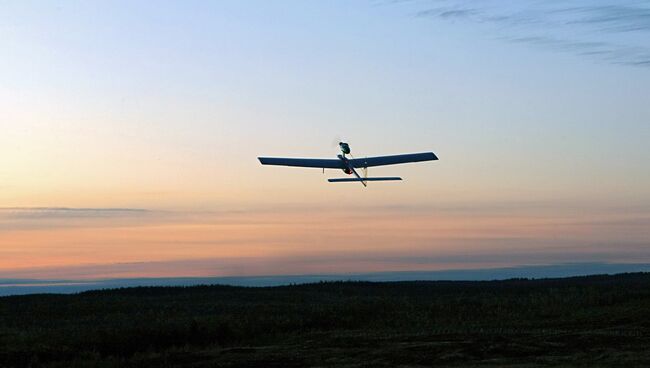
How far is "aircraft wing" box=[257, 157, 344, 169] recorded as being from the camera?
80.0 m

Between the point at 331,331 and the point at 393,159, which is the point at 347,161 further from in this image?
the point at 331,331

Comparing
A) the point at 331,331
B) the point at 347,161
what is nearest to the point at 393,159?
the point at 347,161

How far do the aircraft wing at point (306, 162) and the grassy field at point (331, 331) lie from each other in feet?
46.1

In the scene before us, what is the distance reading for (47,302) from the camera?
67438 millimetres

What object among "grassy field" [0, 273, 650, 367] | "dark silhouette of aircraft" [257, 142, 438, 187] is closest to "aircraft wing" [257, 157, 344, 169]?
"dark silhouette of aircraft" [257, 142, 438, 187]

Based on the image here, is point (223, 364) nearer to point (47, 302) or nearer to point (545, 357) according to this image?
point (545, 357)

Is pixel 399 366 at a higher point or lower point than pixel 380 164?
lower

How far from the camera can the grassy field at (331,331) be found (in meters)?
38.9

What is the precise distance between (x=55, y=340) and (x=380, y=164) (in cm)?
4375

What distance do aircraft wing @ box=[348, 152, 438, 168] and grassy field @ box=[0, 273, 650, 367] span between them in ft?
51.5

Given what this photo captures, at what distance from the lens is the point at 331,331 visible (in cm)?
4984

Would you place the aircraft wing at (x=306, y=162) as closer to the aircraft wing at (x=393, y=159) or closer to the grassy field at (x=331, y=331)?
the aircraft wing at (x=393, y=159)

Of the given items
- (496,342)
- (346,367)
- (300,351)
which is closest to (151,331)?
(300,351)

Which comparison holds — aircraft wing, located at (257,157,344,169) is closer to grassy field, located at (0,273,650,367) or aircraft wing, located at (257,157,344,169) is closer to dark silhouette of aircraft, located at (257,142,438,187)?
dark silhouette of aircraft, located at (257,142,438,187)
